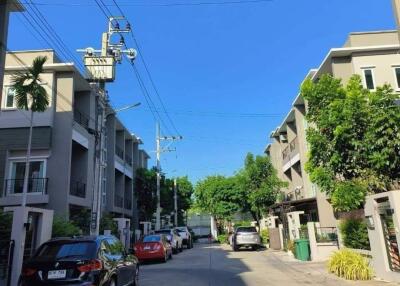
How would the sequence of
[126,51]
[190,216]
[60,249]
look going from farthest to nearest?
[190,216], [126,51], [60,249]

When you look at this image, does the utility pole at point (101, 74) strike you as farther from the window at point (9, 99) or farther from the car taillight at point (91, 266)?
the car taillight at point (91, 266)

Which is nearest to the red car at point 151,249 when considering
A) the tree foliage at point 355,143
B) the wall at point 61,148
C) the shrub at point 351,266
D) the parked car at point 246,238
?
the wall at point 61,148

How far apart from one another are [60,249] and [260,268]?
10.7 meters

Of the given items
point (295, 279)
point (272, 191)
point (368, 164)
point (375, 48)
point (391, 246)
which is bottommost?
point (295, 279)

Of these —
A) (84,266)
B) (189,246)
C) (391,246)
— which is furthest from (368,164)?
(189,246)

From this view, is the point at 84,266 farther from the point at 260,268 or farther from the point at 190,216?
the point at 190,216

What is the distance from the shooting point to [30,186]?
24.7 meters

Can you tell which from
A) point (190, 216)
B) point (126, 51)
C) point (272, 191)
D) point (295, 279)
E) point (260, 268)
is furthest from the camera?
point (190, 216)

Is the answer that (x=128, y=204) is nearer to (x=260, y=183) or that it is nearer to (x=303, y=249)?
(x=260, y=183)

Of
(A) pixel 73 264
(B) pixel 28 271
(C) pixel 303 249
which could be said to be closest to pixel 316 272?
(C) pixel 303 249

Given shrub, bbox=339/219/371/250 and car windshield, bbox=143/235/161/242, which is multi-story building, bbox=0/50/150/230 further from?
shrub, bbox=339/219/371/250

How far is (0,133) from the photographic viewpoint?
2517 centimetres

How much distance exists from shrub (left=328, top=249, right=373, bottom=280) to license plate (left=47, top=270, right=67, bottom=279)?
8.78 metres

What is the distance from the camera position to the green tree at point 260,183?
3762cm
